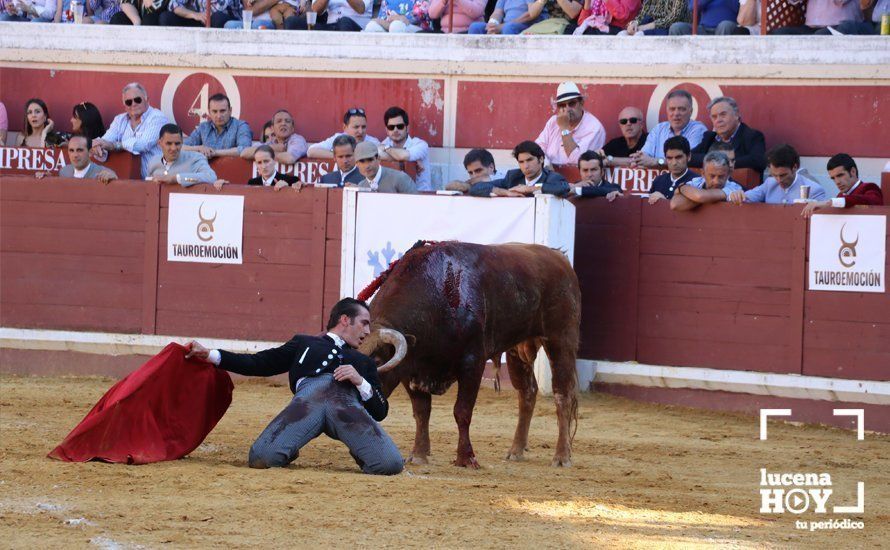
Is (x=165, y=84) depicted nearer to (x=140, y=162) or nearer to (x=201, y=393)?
(x=140, y=162)

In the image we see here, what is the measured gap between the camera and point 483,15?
13523mm

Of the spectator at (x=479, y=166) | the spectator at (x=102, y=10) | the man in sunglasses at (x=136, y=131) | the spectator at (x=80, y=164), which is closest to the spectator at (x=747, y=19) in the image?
the spectator at (x=479, y=166)

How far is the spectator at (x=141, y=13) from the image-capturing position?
14.2m

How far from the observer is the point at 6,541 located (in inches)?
203

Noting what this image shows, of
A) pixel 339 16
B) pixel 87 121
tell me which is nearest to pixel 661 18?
pixel 339 16

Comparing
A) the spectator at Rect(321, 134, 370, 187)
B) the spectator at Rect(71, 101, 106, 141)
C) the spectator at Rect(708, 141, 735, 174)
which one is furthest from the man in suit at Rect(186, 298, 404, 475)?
the spectator at Rect(71, 101, 106, 141)

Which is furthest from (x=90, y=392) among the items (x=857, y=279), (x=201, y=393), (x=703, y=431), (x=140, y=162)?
(x=857, y=279)

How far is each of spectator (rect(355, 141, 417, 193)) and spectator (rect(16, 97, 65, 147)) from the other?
3366 mm

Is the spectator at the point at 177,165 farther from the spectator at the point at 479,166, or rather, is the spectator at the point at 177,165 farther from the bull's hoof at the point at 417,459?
the bull's hoof at the point at 417,459

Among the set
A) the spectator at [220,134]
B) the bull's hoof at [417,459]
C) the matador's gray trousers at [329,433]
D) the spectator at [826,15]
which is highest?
the spectator at [826,15]

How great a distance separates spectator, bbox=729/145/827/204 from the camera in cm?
1012

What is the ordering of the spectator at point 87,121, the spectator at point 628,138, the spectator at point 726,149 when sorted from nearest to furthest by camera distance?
the spectator at point 726,149 < the spectator at point 628,138 < the spectator at point 87,121

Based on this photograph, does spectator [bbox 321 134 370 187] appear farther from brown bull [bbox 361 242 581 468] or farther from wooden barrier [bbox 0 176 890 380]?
brown bull [bbox 361 242 581 468]

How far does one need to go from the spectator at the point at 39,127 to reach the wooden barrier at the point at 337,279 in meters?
1.04
